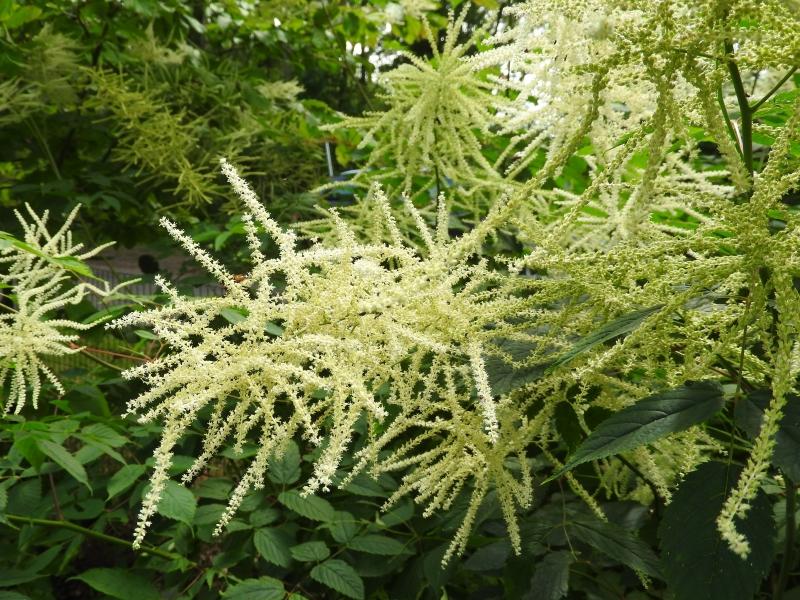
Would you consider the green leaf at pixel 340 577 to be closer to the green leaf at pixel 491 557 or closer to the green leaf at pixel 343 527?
the green leaf at pixel 343 527

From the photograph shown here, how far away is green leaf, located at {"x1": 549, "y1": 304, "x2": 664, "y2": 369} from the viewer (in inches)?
50.1

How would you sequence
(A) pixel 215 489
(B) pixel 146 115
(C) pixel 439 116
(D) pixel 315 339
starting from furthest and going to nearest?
(B) pixel 146 115 → (C) pixel 439 116 → (A) pixel 215 489 → (D) pixel 315 339

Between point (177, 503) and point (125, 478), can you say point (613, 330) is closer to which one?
point (177, 503)

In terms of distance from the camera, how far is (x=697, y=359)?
5.15 feet

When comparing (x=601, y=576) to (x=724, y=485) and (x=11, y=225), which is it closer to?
(x=724, y=485)

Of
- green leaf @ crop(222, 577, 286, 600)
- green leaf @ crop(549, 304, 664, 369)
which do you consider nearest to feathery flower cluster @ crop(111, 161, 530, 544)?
green leaf @ crop(549, 304, 664, 369)

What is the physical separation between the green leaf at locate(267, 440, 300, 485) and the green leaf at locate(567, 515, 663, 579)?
1001 mm

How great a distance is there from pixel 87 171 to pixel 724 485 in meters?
4.52

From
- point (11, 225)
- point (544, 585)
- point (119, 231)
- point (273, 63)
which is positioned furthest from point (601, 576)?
point (273, 63)

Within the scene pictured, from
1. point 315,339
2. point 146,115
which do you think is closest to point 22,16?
point 146,115

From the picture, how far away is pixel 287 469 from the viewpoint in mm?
2523

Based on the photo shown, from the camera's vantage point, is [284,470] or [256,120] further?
[256,120]

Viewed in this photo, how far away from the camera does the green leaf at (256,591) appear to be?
87.4 inches

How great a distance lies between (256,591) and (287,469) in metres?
0.43
